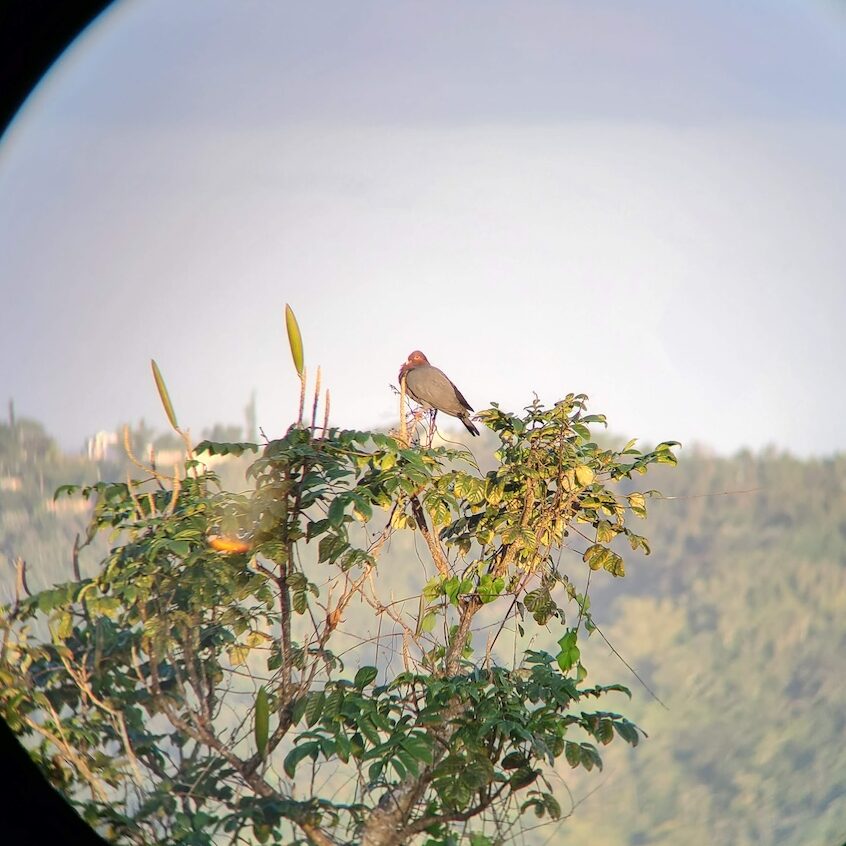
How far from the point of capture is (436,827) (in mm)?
1510

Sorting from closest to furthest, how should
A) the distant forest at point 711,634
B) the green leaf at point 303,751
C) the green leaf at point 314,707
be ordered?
the green leaf at point 303,751 → the green leaf at point 314,707 → the distant forest at point 711,634

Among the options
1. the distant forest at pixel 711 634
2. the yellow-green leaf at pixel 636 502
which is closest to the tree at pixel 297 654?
the yellow-green leaf at pixel 636 502

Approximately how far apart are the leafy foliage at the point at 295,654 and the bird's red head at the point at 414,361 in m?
0.35

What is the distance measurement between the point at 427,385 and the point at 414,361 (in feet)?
0.21

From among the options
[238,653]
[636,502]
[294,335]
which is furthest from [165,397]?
[636,502]

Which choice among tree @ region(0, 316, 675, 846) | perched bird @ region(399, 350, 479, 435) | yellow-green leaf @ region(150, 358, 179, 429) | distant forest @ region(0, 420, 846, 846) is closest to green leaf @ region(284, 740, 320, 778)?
tree @ region(0, 316, 675, 846)

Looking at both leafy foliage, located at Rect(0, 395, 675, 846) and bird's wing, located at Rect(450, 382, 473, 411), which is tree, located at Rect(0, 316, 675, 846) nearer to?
leafy foliage, located at Rect(0, 395, 675, 846)

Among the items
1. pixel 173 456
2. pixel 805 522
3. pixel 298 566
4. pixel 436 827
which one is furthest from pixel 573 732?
pixel 805 522

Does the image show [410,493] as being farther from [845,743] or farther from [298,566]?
[845,743]

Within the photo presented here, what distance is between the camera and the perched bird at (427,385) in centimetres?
189

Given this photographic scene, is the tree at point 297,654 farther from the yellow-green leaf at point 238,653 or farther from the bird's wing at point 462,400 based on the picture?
the bird's wing at point 462,400

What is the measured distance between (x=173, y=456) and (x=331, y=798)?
662mm

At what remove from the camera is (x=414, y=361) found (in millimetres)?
1915

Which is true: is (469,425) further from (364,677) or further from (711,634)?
(711,634)
